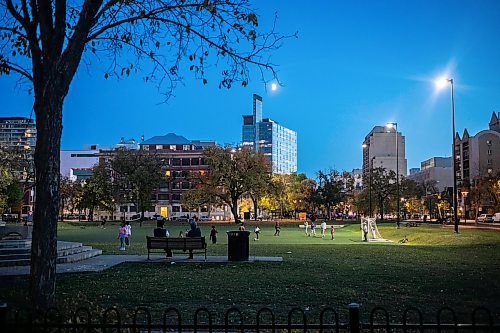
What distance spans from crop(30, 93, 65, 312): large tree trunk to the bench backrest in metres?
11.4

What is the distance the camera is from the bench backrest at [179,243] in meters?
19.6

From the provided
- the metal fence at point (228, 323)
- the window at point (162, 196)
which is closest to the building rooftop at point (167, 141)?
the window at point (162, 196)

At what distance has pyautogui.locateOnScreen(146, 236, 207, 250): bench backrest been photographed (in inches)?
771

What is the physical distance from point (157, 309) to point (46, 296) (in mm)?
2732

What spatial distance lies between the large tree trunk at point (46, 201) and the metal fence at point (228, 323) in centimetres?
56

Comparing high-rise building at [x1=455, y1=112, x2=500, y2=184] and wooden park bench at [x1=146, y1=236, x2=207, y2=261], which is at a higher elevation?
high-rise building at [x1=455, y1=112, x2=500, y2=184]

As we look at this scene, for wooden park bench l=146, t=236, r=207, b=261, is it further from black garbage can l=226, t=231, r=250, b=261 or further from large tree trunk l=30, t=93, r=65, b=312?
large tree trunk l=30, t=93, r=65, b=312

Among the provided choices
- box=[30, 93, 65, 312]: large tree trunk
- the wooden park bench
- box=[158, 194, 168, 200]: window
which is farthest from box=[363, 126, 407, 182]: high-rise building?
box=[30, 93, 65, 312]: large tree trunk

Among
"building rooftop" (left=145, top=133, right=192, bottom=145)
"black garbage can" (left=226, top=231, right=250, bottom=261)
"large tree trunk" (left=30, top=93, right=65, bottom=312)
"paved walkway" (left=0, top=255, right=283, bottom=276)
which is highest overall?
"building rooftop" (left=145, top=133, right=192, bottom=145)

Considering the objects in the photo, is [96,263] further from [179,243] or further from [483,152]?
[483,152]

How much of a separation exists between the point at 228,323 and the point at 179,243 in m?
11.3

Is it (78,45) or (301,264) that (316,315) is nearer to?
(78,45)

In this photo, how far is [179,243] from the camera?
64.6ft

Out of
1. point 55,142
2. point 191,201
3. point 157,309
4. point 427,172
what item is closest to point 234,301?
point 157,309
